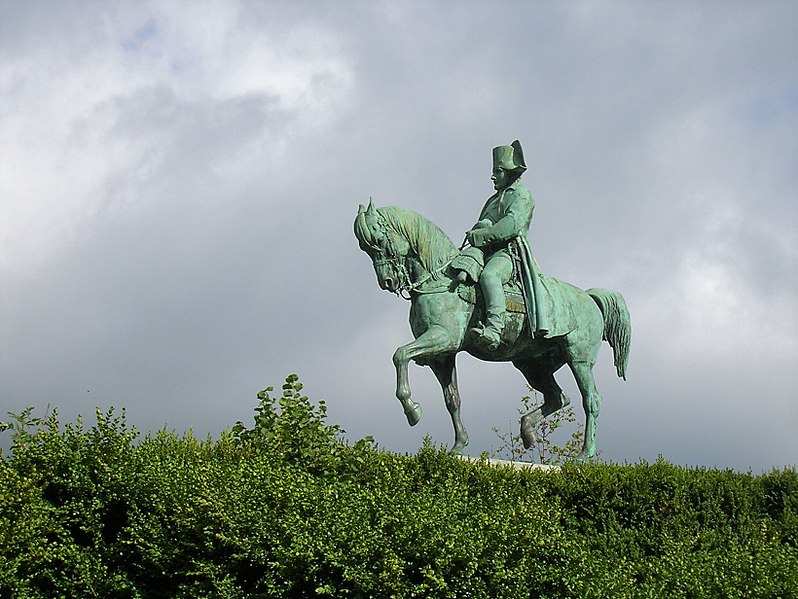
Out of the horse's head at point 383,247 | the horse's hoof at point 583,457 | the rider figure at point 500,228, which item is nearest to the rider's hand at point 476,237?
the rider figure at point 500,228

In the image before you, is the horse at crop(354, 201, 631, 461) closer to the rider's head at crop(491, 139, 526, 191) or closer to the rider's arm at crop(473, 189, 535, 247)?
the rider's arm at crop(473, 189, 535, 247)

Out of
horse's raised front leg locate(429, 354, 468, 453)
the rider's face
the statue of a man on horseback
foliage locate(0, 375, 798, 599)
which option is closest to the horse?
horse's raised front leg locate(429, 354, 468, 453)

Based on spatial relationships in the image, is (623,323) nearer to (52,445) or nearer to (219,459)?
(219,459)

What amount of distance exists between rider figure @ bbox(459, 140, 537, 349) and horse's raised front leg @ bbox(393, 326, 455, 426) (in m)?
0.43

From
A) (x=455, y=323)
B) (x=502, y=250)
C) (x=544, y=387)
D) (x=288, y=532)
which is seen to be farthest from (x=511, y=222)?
(x=288, y=532)

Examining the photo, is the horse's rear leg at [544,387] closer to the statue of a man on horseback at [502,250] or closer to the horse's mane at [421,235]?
the statue of a man on horseback at [502,250]

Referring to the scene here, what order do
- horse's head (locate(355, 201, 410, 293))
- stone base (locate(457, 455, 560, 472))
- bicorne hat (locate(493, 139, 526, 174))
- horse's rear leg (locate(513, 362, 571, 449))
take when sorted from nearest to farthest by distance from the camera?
stone base (locate(457, 455, 560, 472)) → horse's head (locate(355, 201, 410, 293)) → bicorne hat (locate(493, 139, 526, 174)) → horse's rear leg (locate(513, 362, 571, 449))

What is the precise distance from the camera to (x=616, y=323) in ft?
44.2

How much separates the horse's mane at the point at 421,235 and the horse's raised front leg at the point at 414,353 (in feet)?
2.18

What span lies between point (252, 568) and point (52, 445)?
197cm

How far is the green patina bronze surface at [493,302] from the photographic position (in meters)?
11.3

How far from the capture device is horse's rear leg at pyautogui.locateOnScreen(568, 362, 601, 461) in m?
12.7

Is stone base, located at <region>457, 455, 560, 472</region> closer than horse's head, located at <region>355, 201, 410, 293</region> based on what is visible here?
Yes

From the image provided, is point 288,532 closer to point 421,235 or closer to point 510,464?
point 510,464
